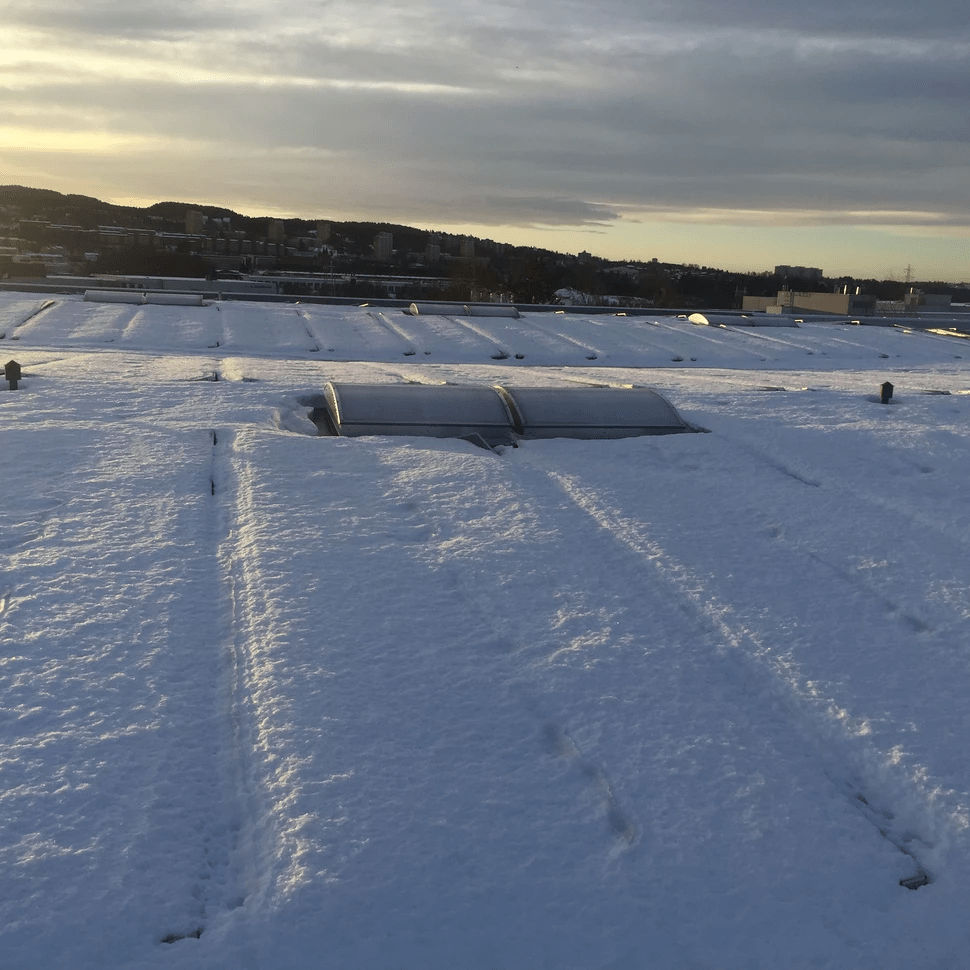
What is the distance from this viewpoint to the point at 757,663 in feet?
17.5

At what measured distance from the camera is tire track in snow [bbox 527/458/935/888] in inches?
163

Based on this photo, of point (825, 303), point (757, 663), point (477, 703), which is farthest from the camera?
point (825, 303)

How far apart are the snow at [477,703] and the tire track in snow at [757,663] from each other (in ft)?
0.07

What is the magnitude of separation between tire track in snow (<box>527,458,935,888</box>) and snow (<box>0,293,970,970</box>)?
22 millimetres

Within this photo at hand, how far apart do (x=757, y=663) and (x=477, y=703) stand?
1654 millimetres

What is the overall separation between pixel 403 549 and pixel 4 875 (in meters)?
3.55

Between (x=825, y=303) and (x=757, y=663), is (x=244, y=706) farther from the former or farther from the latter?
(x=825, y=303)

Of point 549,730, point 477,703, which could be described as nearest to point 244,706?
point 477,703

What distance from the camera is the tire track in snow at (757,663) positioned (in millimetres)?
4137

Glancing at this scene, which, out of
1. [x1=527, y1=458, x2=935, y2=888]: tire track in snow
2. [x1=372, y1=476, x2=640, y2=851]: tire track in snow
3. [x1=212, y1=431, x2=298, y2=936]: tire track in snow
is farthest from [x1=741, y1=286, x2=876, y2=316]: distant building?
[x1=212, y1=431, x2=298, y2=936]: tire track in snow

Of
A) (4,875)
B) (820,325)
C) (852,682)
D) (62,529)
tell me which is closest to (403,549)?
(62,529)

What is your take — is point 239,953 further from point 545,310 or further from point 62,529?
point 545,310

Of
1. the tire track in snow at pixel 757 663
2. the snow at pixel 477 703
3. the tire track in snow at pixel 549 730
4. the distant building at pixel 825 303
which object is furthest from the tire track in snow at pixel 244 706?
the distant building at pixel 825 303

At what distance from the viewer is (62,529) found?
22.6 ft
